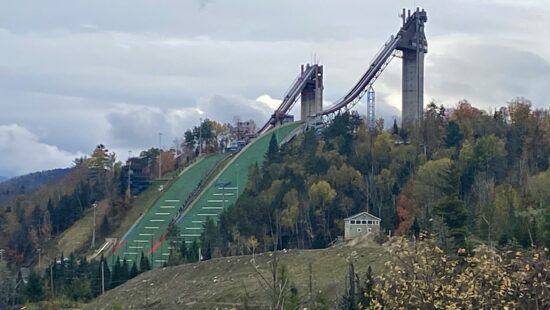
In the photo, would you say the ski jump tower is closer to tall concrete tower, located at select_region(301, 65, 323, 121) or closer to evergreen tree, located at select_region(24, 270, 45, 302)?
tall concrete tower, located at select_region(301, 65, 323, 121)

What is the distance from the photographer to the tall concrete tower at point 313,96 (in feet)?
326

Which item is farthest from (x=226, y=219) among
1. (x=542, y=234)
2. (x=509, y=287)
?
(x=509, y=287)

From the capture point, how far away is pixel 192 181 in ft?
326

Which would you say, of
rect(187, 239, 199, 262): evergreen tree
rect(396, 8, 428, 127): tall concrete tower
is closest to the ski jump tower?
rect(396, 8, 428, 127): tall concrete tower

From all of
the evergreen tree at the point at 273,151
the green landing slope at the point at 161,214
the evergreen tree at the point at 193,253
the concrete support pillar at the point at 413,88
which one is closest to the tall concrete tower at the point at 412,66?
the concrete support pillar at the point at 413,88

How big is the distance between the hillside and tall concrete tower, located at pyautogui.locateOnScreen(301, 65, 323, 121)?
36996 millimetres

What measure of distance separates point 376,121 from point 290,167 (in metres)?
11.7

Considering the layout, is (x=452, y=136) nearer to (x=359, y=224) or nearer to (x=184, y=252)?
(x=359, y=224)

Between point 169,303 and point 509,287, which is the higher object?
point 509,287

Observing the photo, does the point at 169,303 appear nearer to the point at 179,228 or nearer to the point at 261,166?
the point at 179,228

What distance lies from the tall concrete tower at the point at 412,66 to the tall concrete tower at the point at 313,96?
1013 centimetres

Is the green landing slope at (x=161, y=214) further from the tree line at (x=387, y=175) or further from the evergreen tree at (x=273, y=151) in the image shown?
the evergreen tree at (x=273, y=151)

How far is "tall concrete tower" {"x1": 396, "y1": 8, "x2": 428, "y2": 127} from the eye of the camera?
89.7 metres

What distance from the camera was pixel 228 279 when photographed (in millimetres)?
57281
